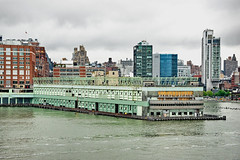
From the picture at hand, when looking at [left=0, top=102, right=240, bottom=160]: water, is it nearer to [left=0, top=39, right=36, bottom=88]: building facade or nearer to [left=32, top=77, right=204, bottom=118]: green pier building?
[left=32, top=77, right=204, bottom=118]: green pier building

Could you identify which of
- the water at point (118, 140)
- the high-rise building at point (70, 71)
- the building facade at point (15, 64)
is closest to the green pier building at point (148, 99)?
the water at point (118, 140)

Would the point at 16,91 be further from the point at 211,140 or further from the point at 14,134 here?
the point at 211,140

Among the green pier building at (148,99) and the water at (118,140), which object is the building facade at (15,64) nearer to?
the green pier building at (148,99)

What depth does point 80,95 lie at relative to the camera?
112938 mm

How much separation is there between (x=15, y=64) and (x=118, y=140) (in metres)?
91.6

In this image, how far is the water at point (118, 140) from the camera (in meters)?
50.9

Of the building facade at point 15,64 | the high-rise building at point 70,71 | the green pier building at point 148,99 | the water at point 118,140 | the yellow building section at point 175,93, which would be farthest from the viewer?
the high-rise building at point 70,71

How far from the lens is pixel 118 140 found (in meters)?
60.1

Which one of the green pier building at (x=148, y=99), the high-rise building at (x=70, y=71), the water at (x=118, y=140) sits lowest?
the water at (x=118, y=140)

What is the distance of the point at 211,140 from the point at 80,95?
5786cm

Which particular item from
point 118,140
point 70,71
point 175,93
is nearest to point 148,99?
point 175,93

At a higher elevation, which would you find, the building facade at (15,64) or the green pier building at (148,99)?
the building facade at (15,64)

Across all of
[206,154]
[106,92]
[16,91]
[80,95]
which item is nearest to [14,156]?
[206,154]

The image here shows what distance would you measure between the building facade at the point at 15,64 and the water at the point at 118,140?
61.1m
